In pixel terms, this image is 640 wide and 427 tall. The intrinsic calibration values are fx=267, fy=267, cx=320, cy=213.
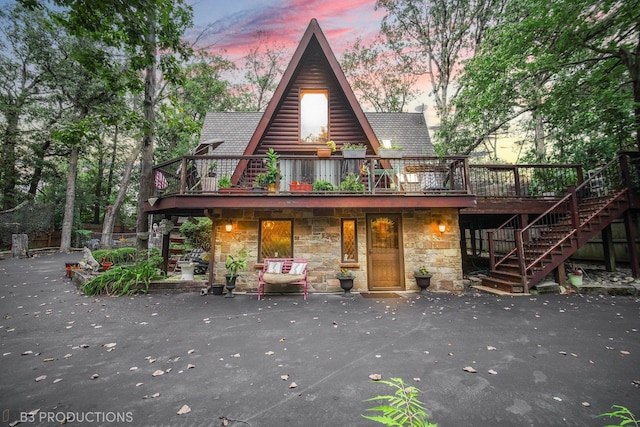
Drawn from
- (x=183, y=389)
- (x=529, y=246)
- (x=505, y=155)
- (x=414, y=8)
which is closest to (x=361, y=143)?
(x=529, y=246)

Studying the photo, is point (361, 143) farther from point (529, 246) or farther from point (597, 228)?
point (597, 228)

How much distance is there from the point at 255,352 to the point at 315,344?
2.95 feet

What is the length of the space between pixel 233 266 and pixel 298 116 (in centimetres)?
550

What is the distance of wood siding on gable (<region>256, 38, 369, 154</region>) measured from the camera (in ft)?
30.4

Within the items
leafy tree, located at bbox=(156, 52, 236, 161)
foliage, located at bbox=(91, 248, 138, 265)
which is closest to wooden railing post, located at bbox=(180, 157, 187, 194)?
foliage, located at bbox=(91, 248, 138, 265)

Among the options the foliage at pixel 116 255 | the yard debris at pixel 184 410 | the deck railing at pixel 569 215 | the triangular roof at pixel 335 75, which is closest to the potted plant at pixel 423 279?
the deck railing at pixel 569 215

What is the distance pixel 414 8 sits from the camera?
16.7 metres

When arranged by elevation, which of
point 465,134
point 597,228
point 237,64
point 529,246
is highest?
point 237,64

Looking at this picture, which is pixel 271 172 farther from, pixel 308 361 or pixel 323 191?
pixel 308 361

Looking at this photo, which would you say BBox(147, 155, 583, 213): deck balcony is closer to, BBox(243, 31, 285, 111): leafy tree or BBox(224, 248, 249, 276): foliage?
BBox(224, 248, 249, 276): foliage

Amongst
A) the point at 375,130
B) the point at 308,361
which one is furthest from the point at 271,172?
the point at 375,130

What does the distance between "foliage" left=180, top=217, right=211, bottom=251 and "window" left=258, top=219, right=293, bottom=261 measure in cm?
541

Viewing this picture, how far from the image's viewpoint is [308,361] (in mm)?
3561

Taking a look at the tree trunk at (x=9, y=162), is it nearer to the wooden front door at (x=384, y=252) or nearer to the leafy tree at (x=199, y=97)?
the leafy tree at (x=199, y=97)
